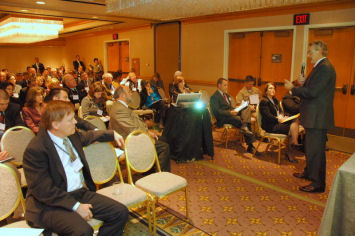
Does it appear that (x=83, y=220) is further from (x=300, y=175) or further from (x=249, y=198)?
(x=300, y=175)

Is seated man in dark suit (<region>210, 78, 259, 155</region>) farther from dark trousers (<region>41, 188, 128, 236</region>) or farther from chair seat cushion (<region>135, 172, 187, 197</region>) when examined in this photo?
dark trousers (<region>41, 188, 128, 236</region>)

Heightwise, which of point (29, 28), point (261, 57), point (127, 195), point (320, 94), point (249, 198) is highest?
point (29, 28)

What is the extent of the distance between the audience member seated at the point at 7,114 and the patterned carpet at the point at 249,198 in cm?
218

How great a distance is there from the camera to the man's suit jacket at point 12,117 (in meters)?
3.67

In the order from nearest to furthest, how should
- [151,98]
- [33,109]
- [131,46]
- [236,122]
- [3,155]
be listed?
[3,155] < [33,109] < [236,122] < [151,98] < [131,46]

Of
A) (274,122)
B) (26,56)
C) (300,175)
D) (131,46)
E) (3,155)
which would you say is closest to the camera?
(3,155)

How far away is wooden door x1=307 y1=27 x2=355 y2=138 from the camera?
5699mm

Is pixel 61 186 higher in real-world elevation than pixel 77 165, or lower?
lower

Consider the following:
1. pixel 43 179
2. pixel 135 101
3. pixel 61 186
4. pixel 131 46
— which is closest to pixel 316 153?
pixel 61 186

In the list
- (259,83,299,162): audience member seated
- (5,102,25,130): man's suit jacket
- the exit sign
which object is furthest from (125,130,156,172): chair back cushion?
the exit sign

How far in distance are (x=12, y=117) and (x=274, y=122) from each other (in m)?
3.90

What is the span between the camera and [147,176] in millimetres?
2945

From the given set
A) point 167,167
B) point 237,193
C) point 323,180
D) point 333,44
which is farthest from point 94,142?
point 333,44

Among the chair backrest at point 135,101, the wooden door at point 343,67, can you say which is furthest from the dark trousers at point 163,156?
the wooden door at point 343,67
